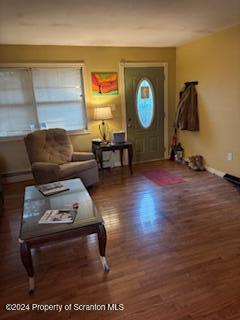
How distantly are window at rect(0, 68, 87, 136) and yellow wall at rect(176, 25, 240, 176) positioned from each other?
7.03 feet

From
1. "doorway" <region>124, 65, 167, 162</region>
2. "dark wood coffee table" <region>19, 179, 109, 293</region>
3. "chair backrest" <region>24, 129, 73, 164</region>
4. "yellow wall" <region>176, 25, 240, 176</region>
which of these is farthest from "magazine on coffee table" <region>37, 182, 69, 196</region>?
"yellow wall" <region>176, 25, 240, 176</region>

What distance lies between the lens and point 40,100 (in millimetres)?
4262

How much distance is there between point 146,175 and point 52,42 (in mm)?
A: 2761

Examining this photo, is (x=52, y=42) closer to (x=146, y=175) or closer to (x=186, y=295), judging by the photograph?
(x=146, y=175)

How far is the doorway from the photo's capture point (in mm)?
4766

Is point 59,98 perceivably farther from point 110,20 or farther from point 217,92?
point 217,92

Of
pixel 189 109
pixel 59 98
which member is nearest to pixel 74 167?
pixel 59 98

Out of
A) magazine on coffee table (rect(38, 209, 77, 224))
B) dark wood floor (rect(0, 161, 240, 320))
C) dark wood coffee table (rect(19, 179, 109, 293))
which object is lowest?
dark wood floor (rect(0, 161, 240, 320))

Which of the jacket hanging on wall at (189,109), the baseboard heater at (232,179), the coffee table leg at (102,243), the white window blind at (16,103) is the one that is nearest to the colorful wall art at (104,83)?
the white window blind at (16,103)

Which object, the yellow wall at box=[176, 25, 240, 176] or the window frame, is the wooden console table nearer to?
the window frame

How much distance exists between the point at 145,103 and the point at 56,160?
2216mm

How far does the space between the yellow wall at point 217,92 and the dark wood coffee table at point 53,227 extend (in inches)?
103

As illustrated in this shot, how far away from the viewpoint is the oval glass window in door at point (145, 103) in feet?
15.9

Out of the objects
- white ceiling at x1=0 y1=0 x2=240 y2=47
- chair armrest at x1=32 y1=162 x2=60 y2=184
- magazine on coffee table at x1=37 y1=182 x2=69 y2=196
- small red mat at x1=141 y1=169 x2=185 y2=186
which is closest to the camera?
white ceiling at x1=0 y1=0 x2=240 y2=47
